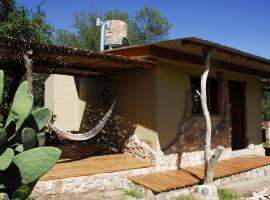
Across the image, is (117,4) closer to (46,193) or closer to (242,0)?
(242,0)

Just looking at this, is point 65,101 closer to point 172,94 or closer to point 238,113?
point 172,94

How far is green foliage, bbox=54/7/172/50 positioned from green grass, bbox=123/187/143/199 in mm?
21822

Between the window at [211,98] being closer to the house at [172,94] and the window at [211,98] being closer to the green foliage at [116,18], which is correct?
the house at [172,94]

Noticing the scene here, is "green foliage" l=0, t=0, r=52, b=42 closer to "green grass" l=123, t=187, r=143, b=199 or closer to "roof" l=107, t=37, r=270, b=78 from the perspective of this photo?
"roof" l=107, t=37, r=270, b=78

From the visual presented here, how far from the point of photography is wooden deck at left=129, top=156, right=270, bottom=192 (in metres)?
6.07

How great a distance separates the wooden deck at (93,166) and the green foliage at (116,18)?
20.6m

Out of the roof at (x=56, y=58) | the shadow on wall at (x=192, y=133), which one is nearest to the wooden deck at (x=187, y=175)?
the shadow on wall at (x=192, y=133)

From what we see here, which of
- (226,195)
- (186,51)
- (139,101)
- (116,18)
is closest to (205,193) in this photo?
(226,195)

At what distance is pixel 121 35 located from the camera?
970cm

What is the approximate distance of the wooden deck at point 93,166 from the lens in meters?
5.90

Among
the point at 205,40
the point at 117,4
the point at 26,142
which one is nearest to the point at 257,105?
the point at 205,40

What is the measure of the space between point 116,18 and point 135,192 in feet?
83.4

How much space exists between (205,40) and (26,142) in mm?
3912

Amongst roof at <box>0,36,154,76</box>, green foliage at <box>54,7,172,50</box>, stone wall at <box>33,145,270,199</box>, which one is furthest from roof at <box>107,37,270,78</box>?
green foliage at <box>54,7,172,50</box>
